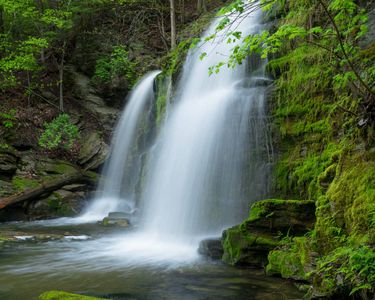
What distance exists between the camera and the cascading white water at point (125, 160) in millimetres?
13000

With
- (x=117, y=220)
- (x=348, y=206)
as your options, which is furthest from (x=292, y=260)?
(x=117, y=220)

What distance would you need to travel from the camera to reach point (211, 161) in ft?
28.6

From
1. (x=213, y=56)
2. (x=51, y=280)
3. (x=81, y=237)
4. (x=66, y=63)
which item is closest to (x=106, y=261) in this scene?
(x=51, y=280)

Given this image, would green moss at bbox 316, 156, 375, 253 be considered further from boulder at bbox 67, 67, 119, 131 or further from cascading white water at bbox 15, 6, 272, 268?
boulder at bbox 67, 67, 119, 131

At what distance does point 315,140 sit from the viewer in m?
7.12

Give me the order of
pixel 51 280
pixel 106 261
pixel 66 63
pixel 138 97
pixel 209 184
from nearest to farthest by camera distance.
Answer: pixel 51 280 < pixel 106 261 < pixel 209 184 < pixel 138 97 < pixel 66 63

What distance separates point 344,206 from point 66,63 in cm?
1555

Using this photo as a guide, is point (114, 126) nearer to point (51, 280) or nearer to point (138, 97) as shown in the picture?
point (138, 97)

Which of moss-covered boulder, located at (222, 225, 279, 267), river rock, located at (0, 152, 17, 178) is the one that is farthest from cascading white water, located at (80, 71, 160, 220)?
moss-covered boulder, located at (222, 225, 279, 267)

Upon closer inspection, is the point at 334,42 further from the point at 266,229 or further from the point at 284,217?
the point at 266,229

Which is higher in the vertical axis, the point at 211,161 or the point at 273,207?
the point at 211,161

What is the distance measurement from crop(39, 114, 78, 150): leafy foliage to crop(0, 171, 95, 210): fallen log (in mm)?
1406

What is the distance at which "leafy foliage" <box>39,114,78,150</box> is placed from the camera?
44.0ft

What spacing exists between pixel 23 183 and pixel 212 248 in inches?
291
